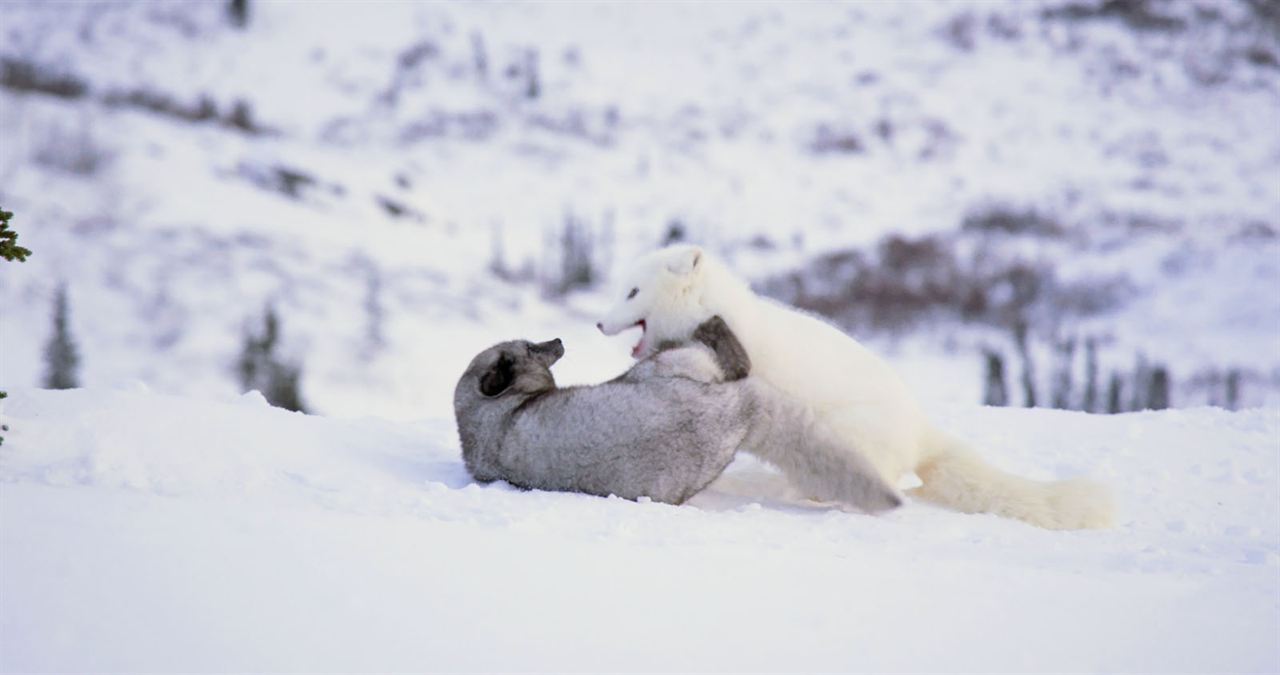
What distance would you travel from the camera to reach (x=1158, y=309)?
2261cm

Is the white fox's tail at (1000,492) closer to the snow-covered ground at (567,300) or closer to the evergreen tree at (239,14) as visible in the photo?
the snow-covered ground at (567,300)

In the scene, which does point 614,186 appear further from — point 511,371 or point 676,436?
point 676,436

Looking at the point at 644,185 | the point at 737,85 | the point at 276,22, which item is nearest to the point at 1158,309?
the point at 644,185

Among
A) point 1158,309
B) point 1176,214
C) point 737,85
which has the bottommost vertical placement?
point 1158,309

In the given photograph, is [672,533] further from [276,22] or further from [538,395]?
[276,22]

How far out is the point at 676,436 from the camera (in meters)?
4.92

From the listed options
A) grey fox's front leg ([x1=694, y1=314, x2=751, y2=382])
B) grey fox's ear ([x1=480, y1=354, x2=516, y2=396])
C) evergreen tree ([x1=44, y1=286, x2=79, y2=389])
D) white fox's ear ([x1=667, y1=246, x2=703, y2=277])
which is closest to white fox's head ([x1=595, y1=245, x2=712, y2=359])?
white fox's ear ([x1=667, y1=246, x2=703, y2=277])

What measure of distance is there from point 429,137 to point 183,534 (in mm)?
26969

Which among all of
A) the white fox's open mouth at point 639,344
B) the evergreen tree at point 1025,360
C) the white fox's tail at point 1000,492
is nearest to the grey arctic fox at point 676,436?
the white fox's open mouth at point 639,344

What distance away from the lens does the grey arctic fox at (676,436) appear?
4.93 meters

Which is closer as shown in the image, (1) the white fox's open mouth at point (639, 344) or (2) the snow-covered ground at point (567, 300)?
(2) the snow-covered ground at point (567, 300)

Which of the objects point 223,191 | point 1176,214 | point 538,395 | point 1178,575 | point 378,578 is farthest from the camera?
point 1176,214

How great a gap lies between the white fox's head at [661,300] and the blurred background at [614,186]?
0.34m

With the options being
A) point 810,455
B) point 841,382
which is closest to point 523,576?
point 810,455
